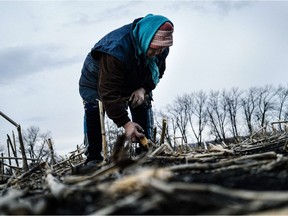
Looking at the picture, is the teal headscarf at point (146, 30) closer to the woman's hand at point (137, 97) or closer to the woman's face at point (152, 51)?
the woman's face at point (152, 51)

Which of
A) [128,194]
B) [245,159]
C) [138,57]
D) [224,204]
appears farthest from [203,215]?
[138,57]

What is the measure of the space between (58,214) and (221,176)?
1.94 feet

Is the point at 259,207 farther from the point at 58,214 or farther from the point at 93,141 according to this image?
the point at 93,141

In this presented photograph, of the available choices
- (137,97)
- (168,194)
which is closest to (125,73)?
(137,97)

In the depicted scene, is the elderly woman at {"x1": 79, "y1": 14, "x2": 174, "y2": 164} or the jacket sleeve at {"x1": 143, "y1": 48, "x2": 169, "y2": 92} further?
the jacket sleeve at {"x1": 143, "y1": 48, "x2": 169, "y2": 92}

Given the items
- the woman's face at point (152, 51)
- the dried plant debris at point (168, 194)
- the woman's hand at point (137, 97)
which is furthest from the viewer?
the woman's hand at point (137, 97)

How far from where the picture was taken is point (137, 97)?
11.4 feet

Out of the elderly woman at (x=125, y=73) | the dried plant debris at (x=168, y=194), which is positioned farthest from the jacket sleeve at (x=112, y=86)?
the dried plant debris at (x=168, y=194)

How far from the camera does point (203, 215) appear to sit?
67 centimetres

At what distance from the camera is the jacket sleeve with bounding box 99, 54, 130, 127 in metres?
3.05

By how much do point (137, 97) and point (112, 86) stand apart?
447 millimetres

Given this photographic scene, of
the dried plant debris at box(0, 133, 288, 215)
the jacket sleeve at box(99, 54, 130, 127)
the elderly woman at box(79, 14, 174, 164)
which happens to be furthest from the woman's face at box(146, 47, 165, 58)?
the dried plant debris at box(0, 133, 288, 215)

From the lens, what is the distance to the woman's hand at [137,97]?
136 inches

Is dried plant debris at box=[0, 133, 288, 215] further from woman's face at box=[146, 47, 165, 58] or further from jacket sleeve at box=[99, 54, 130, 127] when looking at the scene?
woman's face at box=[146, 47, 165, 58]
